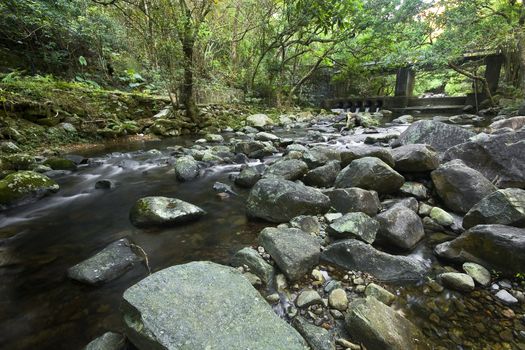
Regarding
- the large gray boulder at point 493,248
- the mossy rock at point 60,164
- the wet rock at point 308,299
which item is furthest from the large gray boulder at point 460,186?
the mossy rock at point 60,164

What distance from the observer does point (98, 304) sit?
192 cm

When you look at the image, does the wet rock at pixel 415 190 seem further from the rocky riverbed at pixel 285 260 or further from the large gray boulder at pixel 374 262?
the large gray boulder at pixel 374 262

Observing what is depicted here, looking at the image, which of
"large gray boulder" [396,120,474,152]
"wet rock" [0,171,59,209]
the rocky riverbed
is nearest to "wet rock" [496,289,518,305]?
the rocky riverbed

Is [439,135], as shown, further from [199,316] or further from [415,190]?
[199,316]

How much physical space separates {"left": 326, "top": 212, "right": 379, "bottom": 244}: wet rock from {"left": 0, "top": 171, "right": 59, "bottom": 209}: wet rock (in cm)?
422

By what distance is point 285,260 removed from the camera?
2.09 meters

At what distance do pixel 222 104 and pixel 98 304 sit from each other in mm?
11815

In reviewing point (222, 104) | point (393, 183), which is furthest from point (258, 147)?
point (222, 104)

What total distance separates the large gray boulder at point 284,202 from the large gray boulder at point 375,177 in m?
0.61

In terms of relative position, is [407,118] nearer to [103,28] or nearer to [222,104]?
[222,104]

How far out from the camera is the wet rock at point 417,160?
3494 millimetres

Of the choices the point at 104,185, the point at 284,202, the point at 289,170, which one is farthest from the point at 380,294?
the point at 104,185

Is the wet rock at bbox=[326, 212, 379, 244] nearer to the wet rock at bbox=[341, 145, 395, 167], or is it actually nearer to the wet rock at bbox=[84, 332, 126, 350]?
the wet rock at bbox=[341, 145, 395, 167]

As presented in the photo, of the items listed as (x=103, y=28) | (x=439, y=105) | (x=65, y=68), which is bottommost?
(x=439, y=105)
